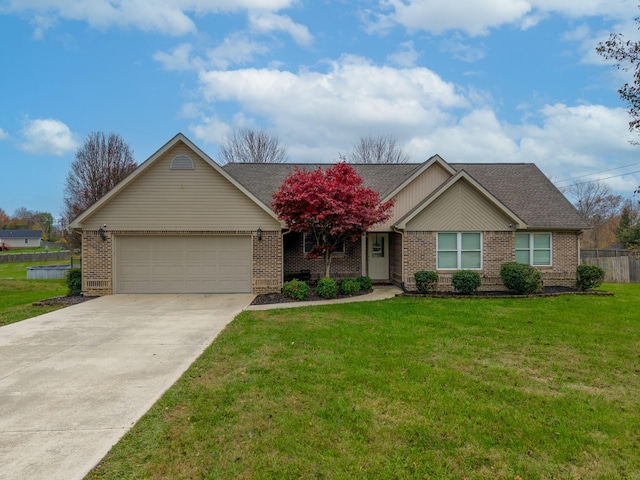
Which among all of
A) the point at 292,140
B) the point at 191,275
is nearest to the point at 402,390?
the point at 191,275

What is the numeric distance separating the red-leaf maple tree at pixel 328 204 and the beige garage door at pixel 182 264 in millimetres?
2531

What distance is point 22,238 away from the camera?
75.6 metres

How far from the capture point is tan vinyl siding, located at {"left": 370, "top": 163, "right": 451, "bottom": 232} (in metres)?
15.6

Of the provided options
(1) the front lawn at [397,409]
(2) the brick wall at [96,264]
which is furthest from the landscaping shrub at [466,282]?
(2) the brick wall at [96,264]

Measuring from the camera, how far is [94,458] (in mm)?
3393

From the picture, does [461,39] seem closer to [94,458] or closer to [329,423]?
[329,423]

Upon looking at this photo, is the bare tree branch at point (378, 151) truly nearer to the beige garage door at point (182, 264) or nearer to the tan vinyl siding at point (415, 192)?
the tan vinyl siding at point (415, 192)

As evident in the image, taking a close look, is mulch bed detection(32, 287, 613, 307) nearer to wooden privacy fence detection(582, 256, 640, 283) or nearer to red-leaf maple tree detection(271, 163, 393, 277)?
red-leaf maple tree detection(271, 163, 393, 277)

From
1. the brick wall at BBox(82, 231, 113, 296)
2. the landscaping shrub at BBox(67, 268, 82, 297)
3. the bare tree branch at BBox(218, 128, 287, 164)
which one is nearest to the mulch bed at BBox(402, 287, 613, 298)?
the brick wall at BBox(82, 231, 113, 296)

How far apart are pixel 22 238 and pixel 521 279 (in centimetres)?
9221

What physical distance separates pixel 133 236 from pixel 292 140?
2087 centimetres

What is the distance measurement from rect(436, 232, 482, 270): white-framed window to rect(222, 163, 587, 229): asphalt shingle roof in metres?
2.56

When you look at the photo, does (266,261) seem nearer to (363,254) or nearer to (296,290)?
(296,290)

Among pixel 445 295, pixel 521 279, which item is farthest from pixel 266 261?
pixel 521 279
